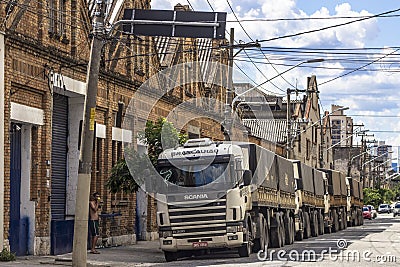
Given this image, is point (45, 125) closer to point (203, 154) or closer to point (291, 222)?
point (203, 154)

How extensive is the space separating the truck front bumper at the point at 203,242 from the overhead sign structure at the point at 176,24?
5.65 meters

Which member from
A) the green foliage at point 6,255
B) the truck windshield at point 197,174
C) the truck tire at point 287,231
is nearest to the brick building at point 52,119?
the green foliage at point 6,255

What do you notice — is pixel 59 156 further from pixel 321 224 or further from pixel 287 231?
pixel 321 224

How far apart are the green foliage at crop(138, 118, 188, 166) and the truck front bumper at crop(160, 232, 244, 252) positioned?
4122mm

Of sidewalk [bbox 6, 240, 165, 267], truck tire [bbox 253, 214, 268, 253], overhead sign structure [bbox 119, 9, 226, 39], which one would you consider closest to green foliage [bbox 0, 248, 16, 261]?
sidewalk [bbox 6, 240, 165, 267]

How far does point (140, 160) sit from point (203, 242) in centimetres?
489

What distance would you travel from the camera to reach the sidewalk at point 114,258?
2221 centimetres

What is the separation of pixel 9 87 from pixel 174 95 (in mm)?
17406

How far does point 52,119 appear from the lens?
2688cm

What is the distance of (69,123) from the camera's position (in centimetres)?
2850

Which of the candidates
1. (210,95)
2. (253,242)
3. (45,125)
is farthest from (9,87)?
(210,95)

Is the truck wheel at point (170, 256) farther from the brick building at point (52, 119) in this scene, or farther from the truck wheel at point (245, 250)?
the brick building at point (52, 119)

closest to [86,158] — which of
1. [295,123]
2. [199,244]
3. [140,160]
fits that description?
[199,244]

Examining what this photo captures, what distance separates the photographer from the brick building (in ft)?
75.1
